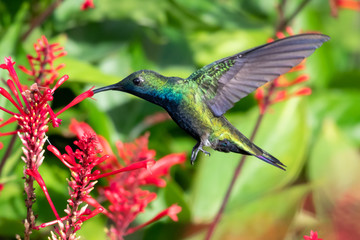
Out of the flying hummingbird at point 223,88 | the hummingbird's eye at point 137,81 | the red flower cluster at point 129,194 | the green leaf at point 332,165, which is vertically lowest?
the red flower cluster at point 129,194

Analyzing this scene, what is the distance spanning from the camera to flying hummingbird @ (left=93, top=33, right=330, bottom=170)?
1.13 meters

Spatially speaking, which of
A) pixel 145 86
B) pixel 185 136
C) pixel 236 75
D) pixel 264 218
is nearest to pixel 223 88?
pixel 236 75

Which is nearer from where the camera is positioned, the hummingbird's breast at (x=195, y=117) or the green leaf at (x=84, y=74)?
the hummingbird's breast at (x=195, y=117)

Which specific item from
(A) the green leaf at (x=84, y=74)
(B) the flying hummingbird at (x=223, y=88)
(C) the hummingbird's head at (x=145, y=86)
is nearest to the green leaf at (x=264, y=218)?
(A) the green leaf at (x=84, y=74)

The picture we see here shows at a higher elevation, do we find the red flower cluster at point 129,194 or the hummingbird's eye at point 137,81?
the hummingbird's eye at point 137,81

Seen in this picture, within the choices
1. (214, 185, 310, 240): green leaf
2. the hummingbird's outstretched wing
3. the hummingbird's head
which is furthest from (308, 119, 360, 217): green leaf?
the hummingbird's head

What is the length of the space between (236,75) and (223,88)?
1.6 inches

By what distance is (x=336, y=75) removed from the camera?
317cm

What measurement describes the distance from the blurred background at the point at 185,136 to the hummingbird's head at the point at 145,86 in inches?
28.0

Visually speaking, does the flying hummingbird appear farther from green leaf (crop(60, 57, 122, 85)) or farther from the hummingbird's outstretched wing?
green leaf (crop(60, 57, 122, 85))

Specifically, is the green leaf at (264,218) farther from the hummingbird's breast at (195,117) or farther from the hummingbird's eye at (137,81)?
the hummingbird's eye at (137,81)

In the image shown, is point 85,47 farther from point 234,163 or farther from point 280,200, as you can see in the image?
point 280,200

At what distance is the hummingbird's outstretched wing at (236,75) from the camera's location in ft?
4.00

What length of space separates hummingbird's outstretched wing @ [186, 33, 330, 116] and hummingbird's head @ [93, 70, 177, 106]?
153 millimetres
